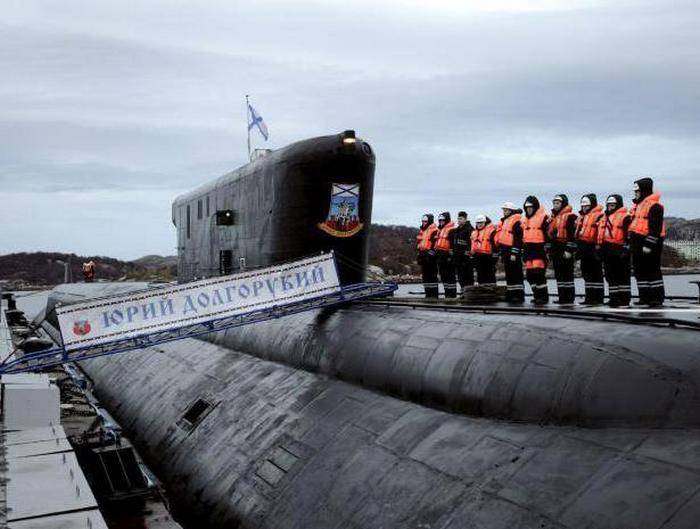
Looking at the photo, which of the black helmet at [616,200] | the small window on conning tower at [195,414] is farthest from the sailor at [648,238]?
the small window on conning tower at [195,414]

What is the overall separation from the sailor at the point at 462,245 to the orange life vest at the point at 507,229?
1.53 m

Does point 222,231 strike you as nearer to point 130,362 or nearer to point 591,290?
point 130,362

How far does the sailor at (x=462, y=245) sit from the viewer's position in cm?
1384

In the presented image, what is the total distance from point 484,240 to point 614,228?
2959mm

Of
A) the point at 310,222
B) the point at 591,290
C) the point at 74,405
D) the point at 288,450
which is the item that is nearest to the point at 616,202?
the point at 591,290

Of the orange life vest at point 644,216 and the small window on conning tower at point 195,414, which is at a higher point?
the orange life vest at point 644,216

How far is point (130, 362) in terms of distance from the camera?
16672 millimetres

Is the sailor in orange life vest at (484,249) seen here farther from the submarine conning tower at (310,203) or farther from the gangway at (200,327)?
the gangway at (200,327)

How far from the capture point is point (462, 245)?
1390 cm

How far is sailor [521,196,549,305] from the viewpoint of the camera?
456 inches

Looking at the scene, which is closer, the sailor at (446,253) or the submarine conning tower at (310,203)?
the submarine conning tower at (310,203)

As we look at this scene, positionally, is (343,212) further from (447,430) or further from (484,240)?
(447,430)

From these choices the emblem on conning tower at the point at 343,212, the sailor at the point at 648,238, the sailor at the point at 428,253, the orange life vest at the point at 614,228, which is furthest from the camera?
the sailor at the point at 428,253

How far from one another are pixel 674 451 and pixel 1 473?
694cm
